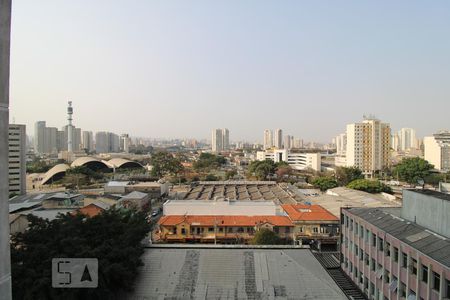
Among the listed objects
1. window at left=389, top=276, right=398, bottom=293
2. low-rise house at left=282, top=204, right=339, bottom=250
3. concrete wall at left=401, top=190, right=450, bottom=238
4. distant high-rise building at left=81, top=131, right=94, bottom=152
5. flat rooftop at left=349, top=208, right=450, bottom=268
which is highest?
distant high-rise building at left=81, top=131, right=94, bottom=152

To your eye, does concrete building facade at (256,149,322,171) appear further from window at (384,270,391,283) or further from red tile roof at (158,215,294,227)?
window at (384,270,391,283)

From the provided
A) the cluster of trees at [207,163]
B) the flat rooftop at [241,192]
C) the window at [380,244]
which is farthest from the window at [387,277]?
the cluster of trees at [207,163]

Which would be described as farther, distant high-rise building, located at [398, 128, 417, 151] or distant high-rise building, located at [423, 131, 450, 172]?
distant high-rise building, located at [398, 128, 417, 151]

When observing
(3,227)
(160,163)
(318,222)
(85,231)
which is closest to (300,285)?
(85,231)

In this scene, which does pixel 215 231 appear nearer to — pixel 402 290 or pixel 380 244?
pixel 380 244

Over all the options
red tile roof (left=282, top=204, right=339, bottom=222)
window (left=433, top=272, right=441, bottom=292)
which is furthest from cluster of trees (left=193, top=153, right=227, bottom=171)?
window (left=433, top=272, right=441, bottom=292)

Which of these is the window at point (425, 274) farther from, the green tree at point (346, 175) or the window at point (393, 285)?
the green tree at point (346, 175)
